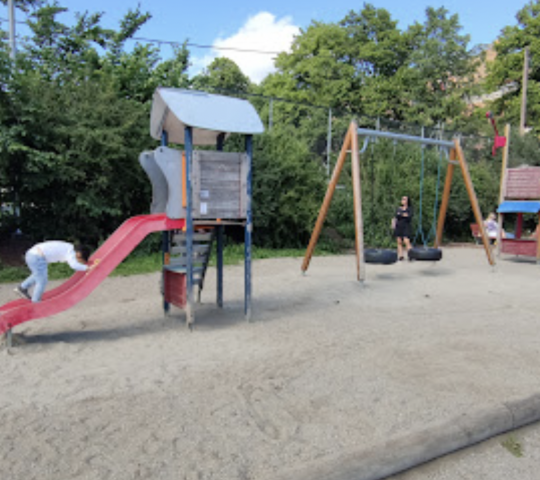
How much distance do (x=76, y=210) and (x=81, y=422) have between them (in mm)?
7968

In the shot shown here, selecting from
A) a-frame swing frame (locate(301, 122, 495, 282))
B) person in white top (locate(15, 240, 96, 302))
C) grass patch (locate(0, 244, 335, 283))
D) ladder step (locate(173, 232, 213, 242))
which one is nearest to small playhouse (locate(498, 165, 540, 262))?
a-frame swing frame (locate(301, 122, 495, 282))

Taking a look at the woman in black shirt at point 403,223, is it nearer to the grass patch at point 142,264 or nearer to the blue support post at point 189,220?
the grass patch at point 142,264

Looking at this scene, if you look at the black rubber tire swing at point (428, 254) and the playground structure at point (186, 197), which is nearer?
the playground structure at point (186, 197)

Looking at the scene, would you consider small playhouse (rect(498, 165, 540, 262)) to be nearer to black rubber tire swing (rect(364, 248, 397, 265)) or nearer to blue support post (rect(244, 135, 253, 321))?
black rubber tire swing (rect(364, 248, 397, 265))

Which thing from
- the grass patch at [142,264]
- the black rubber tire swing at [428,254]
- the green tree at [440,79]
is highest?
the green tree at [440,79]

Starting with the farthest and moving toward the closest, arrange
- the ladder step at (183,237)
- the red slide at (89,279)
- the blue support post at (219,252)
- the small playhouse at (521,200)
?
the small playhouse at (521,200) → the blue support post at (219,252) → the ladder step at (183,237) → the red slide at (89,279)

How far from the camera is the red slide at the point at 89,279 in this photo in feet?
15.3

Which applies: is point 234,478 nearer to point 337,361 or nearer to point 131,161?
point 337,361

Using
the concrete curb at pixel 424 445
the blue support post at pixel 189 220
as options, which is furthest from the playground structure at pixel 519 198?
the concrete curb at pixel 424 445

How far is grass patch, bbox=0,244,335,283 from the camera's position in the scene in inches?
344

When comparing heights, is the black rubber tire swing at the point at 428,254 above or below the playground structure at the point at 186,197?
below

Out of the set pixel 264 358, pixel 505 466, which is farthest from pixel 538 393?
pixel 264 358

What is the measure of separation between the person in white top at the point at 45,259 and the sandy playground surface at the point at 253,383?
0.53 meters

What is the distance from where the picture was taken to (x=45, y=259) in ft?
16.4
